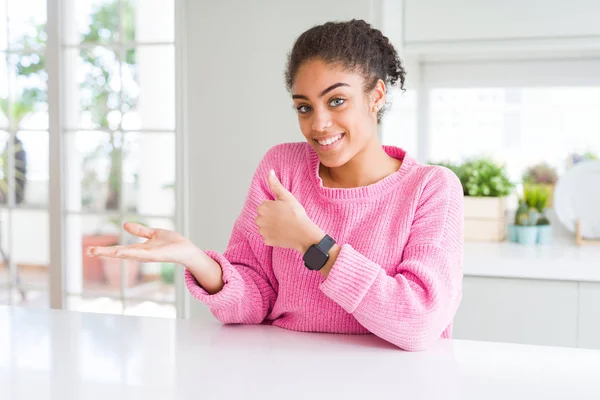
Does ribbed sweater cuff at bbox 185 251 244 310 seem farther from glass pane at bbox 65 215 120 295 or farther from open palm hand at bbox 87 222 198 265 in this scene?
glass pane at bbox 65 215 120 295

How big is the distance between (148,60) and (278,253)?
1902 millimetres

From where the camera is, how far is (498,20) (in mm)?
2523

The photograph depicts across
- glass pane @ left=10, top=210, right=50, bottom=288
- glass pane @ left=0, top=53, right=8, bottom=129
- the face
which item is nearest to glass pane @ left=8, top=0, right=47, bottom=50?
glass pane @ left=0, top=53, right=8, bottom=129

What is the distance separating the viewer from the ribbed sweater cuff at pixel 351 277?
3.98 feet

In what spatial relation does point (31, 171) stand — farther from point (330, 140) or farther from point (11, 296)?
point (330, 140)

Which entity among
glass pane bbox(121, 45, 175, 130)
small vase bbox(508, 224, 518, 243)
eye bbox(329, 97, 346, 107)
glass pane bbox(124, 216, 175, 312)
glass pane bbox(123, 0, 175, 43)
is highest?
glass pane bbox(123, 0, 175, 43)

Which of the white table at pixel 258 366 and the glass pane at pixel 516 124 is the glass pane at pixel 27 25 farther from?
the white table at pixel 258 366

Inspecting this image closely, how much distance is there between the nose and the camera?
4.57 ft

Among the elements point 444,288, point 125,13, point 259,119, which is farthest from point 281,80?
point 444,288

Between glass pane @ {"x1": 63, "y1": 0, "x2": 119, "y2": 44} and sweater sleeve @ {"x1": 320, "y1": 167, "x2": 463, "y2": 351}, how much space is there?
227 cm

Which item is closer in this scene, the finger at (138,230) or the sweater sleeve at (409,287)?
the sweater sleeve at (409,287)

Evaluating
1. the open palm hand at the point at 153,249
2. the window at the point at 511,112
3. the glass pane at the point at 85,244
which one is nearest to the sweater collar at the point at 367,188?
the open palm hand at the point at 153,249

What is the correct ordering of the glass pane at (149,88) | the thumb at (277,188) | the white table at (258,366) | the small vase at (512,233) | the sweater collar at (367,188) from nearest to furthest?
the white table at (258,366) → the thumb at (277,188) → the sweater collar at (367,188) → the small vase at (512,233) → the glass pane at (149,88)

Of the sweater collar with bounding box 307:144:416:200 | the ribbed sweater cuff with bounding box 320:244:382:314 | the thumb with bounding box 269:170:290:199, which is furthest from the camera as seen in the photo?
the sweater collar with bounding box 307:144:416:200
